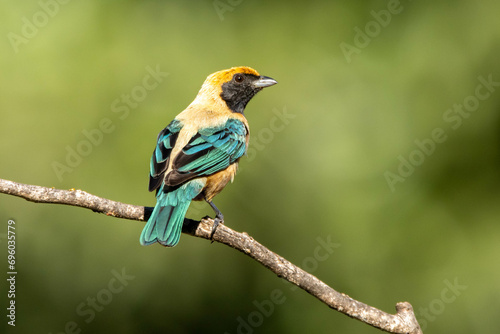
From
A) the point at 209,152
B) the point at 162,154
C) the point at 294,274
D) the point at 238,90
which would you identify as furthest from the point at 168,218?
A: the point at 238,90

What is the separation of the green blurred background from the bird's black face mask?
0.85m

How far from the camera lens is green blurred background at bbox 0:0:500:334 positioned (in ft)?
21.1

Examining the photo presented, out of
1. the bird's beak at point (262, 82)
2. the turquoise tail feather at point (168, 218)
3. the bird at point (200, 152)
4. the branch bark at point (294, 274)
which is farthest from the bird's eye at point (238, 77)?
the branch bark at point (294, 274)

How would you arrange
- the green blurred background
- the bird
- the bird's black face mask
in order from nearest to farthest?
1. the bird
2. the bird's black face mask
3. the green blurred background

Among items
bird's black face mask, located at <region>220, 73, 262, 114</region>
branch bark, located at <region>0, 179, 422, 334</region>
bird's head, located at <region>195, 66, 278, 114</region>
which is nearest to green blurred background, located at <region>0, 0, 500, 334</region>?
bird's head, located at <region>195, 66, 278, 114</region>

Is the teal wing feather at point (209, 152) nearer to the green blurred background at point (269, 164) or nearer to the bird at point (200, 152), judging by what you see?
the bird at point (200, 152)

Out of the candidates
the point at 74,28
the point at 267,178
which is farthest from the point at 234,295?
the point at 74,28

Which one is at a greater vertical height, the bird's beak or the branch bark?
the bird's beak

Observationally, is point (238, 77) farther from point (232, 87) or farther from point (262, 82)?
point (262, 82)

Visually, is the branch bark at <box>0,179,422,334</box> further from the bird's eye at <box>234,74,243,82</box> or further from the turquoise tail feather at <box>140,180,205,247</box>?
the bird's eye at <box>234,74,243,82</box>

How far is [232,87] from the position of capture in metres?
6.00

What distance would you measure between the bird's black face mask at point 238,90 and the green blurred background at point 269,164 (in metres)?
0.85

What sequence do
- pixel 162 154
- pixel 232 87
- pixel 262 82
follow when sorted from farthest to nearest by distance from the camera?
pixel 262 82 < pixel 232 87 < pixel 162 154

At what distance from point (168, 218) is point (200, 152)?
2.21 ft
